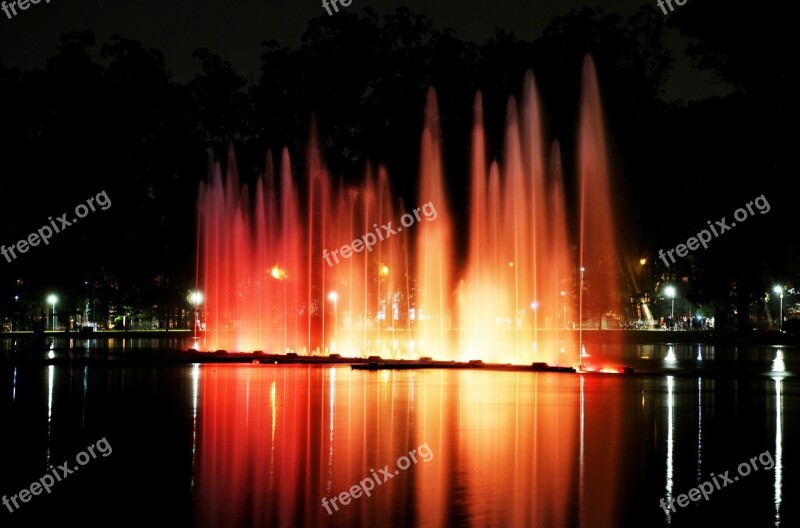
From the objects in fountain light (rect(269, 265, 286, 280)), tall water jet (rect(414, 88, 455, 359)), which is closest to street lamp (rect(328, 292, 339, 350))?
fountain light (rect(269, 265, 286, 280))

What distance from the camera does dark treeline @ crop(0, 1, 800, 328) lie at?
3859cm

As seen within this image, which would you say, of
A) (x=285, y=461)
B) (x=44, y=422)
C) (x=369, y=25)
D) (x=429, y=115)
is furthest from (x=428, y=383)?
(x=369, y=25)

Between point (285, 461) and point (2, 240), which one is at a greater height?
point (2, 240)

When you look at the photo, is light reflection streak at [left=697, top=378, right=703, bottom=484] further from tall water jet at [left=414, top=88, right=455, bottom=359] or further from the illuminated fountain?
tall water jet at [left=414, top=88, right=455, bottom=359]

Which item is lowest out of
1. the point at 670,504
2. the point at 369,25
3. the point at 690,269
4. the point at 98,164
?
the point at 670,504

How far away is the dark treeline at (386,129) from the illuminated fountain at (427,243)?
784 millimetres

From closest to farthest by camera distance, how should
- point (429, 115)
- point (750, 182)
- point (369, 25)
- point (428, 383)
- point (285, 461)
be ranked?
point (285, 461) < point (428, 383) < point (750, 182) < point (429, 115) < point (369, 25)

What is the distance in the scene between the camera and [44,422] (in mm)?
15531

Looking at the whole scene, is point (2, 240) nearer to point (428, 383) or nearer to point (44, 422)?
point (428, 383)

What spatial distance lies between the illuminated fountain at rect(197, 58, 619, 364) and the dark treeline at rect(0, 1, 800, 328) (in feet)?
2.57

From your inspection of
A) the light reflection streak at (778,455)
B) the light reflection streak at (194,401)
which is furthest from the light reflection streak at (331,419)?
the light reflection streak at (778,455)

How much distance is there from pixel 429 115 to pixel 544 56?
18.2 ft

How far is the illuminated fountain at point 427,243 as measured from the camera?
4203 cm

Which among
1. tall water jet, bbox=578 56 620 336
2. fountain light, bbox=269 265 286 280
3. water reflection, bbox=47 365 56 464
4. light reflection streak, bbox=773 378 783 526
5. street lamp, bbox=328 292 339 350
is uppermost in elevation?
tall water jet, bbox=578 56 620 336
